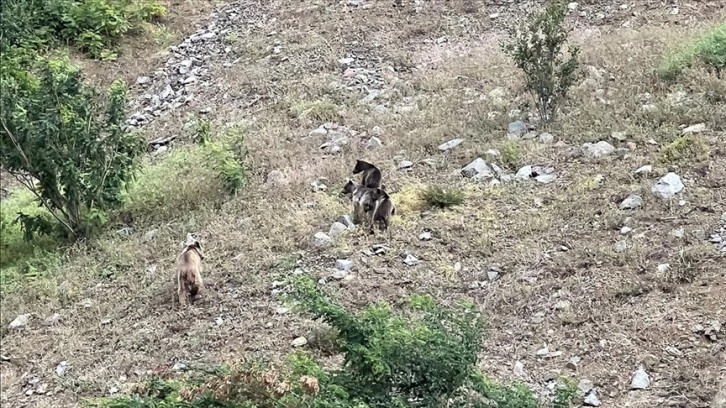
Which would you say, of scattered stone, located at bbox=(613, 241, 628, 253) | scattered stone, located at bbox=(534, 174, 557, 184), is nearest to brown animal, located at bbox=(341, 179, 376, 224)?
scattered stone, located at bbox=(534, 174, 557, 184)

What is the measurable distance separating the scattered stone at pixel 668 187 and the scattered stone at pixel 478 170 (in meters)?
1.57

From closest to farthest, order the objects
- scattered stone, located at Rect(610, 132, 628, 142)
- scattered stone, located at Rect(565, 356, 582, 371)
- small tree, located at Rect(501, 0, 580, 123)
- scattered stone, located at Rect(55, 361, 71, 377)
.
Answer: scattered stone, located at Rect(565, 356, 582, 371) → scattered stone, located at Rect(55, 361, 71, 377) → scattered stone, located at Rect(610, 132, 628, 142) → small tree, located at Rect(501, 0, 580, 123)

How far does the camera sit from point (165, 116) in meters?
11.4

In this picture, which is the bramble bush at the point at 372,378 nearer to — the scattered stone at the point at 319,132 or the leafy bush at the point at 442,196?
the leafy bush at the point at 442,196

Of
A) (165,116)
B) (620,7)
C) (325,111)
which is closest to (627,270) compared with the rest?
(325,111)

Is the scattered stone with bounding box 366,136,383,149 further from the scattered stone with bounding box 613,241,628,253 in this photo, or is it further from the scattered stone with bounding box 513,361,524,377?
the scattered stone with bounding box 513,361,524,377

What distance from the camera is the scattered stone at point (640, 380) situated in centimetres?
508

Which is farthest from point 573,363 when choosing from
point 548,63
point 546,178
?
point 548,63

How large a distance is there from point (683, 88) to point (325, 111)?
3947mm

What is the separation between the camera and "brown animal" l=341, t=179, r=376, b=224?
7258mm

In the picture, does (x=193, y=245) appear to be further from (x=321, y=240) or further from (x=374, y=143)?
(x=374, y=143)

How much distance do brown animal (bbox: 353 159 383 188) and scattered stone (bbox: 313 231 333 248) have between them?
619mm

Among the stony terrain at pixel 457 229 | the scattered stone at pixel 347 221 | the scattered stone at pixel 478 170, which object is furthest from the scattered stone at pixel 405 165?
the scattered stone at pixel 347 221

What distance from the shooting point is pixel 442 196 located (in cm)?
759
